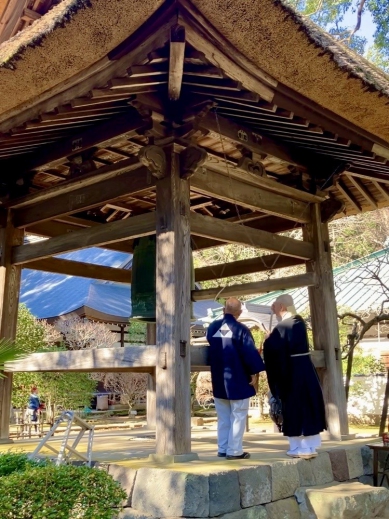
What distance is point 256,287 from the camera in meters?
5.03

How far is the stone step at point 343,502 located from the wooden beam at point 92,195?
2.71m

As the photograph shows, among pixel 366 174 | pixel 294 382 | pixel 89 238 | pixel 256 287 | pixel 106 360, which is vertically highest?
pixel 366 174

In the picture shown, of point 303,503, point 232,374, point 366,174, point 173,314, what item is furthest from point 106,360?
point 366,174

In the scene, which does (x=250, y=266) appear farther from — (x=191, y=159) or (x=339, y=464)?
(x=339, y=464)

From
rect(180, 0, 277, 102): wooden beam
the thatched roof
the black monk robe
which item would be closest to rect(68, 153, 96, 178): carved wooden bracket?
the thatched roof

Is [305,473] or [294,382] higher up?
[294,382]

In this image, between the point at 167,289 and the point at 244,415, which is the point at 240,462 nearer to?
the point at 244,415

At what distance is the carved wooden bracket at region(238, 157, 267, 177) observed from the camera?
4.85 meters

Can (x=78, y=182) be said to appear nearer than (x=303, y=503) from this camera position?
No

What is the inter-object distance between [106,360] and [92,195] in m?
1.62

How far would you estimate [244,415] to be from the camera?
392cm

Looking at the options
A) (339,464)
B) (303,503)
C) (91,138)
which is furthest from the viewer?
(91,138)

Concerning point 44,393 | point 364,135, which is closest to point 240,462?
point 364,135

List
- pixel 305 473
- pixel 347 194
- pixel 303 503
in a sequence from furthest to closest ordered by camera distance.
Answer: pixel 347 194, pixel 305 473, pixel 303 503
